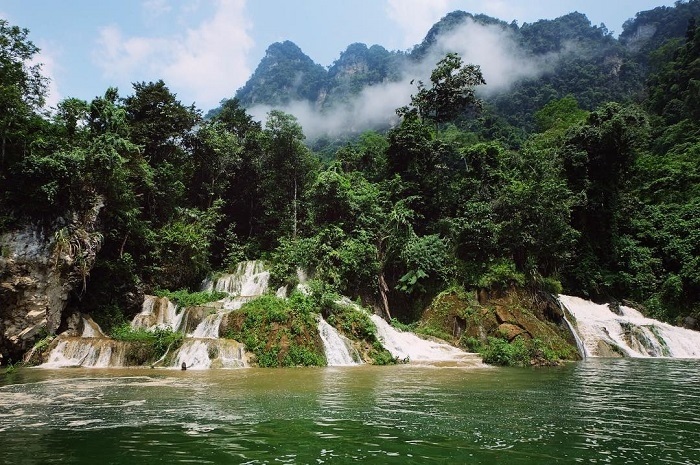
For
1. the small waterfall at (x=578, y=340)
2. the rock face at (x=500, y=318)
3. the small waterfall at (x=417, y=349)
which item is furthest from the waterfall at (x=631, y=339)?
the small waterfall at (x=417, y=349)

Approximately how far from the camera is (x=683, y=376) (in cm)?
1552

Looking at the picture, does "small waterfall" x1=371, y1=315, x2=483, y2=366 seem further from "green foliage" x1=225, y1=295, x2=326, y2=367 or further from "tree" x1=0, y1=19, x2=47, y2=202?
"tree" x1=0, y1=19, x2=47, y2=202

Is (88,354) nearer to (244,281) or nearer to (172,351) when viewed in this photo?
(172,351)

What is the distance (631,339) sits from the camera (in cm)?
2569

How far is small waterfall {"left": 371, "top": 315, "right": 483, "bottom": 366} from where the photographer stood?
67.7 ft

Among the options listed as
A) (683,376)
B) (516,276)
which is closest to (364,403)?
(683,376)

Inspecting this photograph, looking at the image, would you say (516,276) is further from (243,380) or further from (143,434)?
(143,434)

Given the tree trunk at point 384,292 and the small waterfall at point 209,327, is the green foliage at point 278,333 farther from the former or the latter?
the tree trunk at point 384,292

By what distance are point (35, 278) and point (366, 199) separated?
1862cm

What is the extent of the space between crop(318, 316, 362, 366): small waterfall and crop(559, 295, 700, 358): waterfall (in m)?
12.8

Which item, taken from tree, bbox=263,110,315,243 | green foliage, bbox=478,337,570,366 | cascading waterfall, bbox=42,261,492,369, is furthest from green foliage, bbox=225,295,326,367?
tree, bbox=263,110,315,243

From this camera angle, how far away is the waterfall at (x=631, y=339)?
82.1 feet

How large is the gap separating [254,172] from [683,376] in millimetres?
31193

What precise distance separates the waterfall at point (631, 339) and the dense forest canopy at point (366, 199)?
326cm
